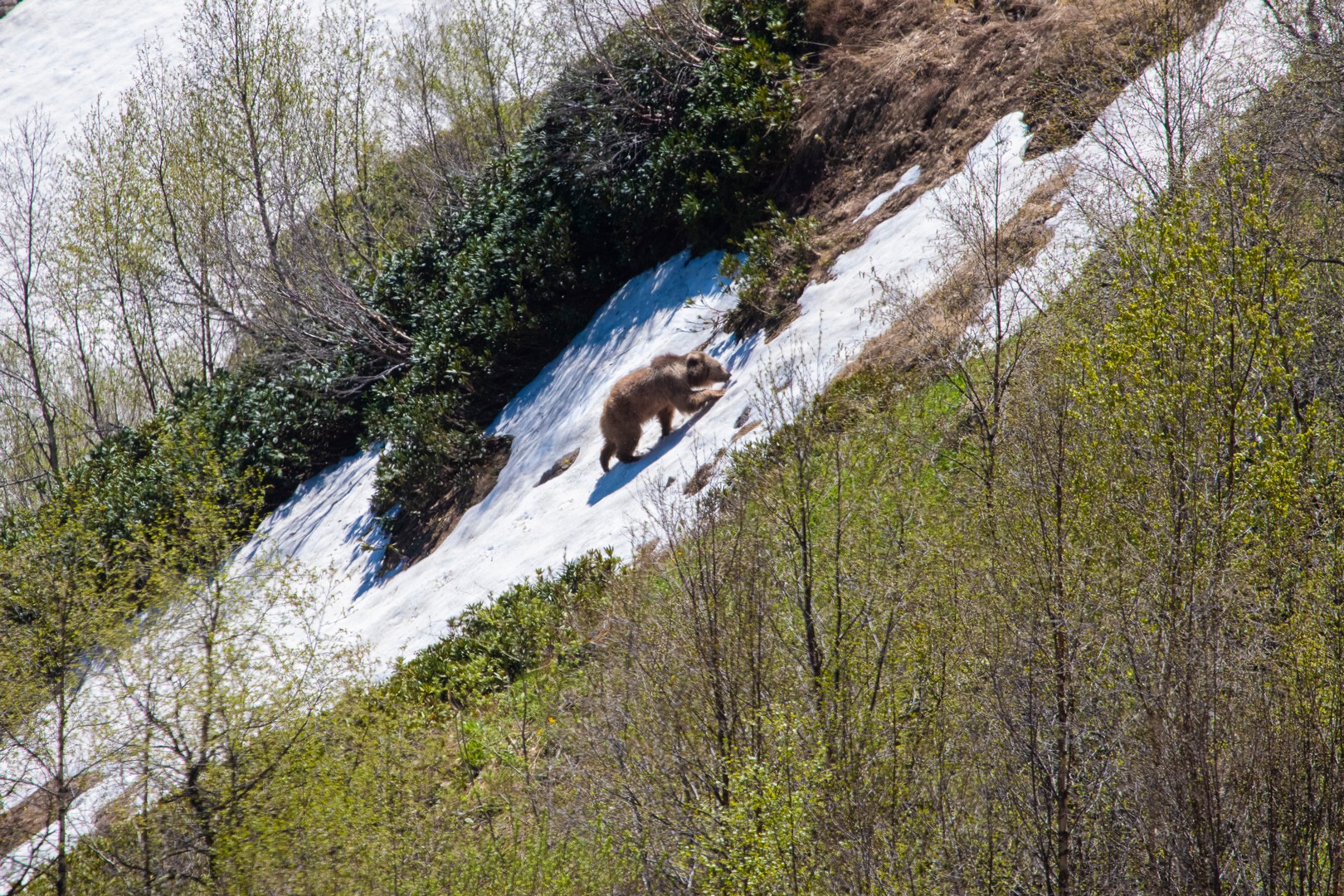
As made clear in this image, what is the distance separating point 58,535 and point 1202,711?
10.2 m

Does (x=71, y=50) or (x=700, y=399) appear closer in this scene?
(x=700, y=399)

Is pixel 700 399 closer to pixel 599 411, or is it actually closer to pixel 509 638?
pixel 599 411

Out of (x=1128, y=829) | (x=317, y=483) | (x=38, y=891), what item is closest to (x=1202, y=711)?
(x=1128, y=829)

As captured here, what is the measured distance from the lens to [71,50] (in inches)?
2012

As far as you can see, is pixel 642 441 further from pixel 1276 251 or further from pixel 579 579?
pixel 1276 251

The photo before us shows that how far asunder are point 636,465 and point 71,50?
52758mm

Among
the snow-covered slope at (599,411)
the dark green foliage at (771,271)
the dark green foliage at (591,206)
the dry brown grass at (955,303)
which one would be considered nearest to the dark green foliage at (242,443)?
the dark green foliage at (591,206)

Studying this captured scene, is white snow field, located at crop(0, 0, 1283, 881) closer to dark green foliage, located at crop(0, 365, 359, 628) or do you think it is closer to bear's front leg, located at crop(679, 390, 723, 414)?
bear's front leg, located at crop(679, 390, 723, 414)


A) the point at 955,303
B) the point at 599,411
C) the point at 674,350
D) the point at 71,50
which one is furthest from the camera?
the point at 71,50

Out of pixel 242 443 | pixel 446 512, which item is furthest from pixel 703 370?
pixel 242 443

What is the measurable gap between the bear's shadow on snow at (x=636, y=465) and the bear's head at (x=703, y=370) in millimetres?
411

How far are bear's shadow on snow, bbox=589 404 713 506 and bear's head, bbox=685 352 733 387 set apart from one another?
411 mm

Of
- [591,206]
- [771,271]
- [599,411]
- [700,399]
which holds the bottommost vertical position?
[700,399]

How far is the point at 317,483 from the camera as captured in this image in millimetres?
23172
